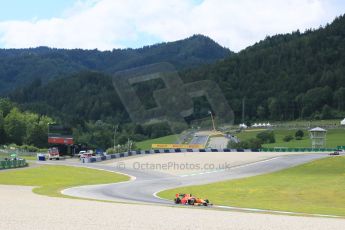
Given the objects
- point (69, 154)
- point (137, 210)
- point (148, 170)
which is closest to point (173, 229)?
point (137, 210)

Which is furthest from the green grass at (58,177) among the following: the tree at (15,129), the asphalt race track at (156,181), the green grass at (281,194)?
the tree at (15,129)

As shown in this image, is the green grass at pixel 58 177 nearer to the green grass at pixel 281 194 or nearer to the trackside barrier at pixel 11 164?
the trackside barrier at pixel 11 164

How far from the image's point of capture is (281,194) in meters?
50.9

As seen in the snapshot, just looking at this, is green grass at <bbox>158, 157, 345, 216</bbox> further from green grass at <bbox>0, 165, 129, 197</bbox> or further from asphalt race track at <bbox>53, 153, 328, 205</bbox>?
green grass at <bbox>0, 165, 129, 197</bbox>

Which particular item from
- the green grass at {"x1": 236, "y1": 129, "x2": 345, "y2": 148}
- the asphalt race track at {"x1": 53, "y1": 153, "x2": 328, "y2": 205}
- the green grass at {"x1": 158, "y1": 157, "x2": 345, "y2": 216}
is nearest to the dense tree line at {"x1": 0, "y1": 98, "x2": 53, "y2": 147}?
the green grass at {"x1": 236, "y1": 129, "x2": 345, "y2": 148}

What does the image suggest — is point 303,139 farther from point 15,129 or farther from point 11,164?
point 11,164

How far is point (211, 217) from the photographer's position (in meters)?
28.5

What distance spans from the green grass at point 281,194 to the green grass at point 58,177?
49.2 ft

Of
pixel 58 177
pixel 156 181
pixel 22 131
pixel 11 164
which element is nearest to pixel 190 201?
pixel 156 181

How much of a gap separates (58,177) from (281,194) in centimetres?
3303

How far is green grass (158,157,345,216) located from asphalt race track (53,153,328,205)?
2.94 metres

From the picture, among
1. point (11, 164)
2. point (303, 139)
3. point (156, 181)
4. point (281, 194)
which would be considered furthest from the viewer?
point (303, 139)

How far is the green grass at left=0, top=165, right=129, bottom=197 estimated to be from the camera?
64625 millimetres

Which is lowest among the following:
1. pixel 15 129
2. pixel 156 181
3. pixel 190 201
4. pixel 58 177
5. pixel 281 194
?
pixel 281 194
